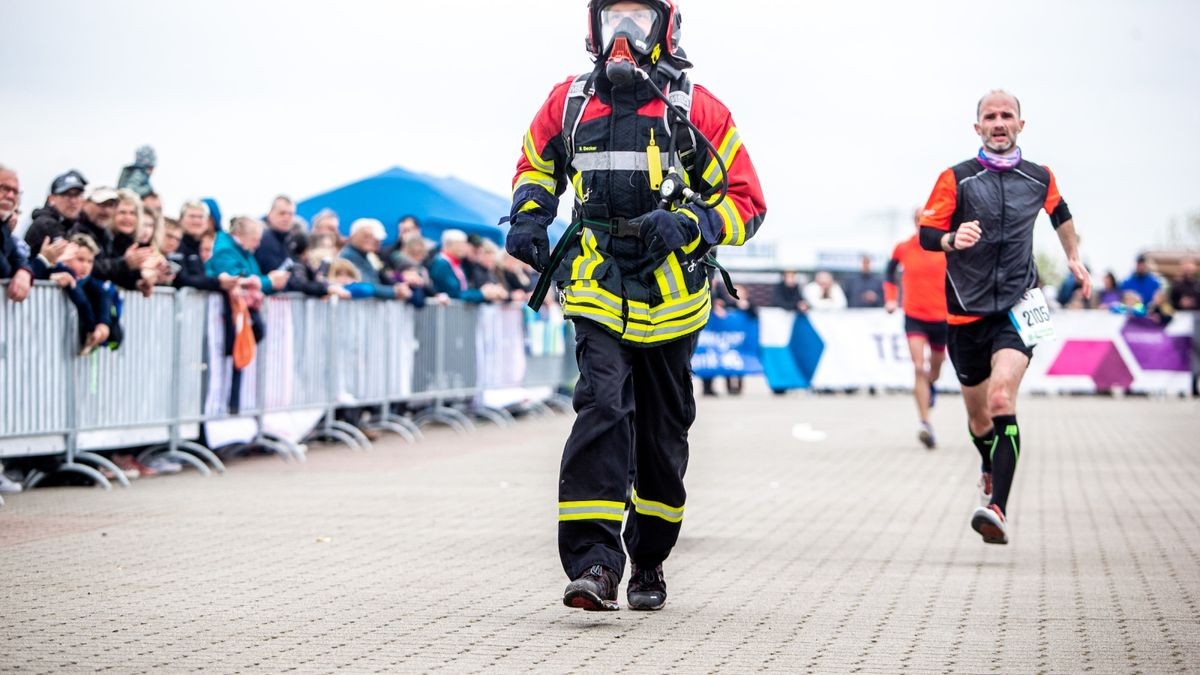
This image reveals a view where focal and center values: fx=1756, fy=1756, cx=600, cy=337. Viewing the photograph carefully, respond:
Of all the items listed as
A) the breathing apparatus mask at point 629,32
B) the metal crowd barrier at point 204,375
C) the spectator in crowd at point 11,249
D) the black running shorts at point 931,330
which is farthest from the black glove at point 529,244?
the black running shorts at point 931,330

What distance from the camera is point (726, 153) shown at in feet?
20.5

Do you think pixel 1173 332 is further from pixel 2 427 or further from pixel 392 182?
pixel 2 427

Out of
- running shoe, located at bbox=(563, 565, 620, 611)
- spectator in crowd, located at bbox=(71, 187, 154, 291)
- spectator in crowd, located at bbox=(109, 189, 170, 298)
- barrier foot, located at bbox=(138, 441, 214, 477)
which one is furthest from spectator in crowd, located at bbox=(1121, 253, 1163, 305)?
running shoe, located at bbox=(563, 565, 620, 611)

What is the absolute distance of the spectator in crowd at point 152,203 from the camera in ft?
39.7

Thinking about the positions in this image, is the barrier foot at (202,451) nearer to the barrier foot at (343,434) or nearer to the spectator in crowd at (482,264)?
the barrier foot at (343,434)

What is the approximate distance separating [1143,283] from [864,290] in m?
4.23

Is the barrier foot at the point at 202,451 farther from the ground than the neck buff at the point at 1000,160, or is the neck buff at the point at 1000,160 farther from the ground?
the neck buff at the point at 1000,160

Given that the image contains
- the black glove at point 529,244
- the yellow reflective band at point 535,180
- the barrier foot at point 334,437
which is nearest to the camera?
the black glove at point 529,244

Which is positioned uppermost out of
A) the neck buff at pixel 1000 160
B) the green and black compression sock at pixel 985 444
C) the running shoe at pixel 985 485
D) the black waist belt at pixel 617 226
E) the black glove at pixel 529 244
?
the neck buff at pixel 1000 160

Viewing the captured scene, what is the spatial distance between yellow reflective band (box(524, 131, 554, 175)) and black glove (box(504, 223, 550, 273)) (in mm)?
269

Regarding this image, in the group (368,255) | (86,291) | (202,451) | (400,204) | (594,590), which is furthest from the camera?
(400,204)

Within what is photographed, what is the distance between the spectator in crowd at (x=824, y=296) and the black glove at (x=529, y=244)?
68.5ft

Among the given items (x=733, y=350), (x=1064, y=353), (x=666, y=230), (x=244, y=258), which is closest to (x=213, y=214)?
(x=244, y=258)

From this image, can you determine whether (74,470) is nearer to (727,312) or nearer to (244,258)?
(244,258)
